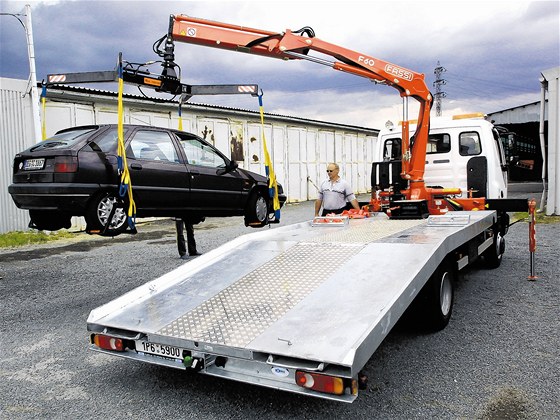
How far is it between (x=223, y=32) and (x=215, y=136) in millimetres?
11365

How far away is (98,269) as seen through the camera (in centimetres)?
785

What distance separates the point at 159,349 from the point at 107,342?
19.2 inches

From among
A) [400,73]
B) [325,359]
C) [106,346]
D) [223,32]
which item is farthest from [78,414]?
[400,73]

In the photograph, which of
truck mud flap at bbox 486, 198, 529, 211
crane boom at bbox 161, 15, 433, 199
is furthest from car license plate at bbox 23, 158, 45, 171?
truck mud flap at bbox 486, 198, 529, 211

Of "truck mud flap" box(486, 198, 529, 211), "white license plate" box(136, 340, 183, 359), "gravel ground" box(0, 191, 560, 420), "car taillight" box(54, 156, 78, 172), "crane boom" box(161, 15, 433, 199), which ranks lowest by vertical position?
"gravel ground" box(0, 191, 560, 420)

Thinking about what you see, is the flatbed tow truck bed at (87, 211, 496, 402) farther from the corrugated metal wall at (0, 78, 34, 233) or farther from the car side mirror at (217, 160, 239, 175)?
the corrugated metal wall at (0, 78, 34, 233)

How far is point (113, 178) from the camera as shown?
5434mm

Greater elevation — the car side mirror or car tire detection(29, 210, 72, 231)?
the car side mirror

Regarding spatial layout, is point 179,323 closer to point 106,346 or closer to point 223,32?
point 106,346

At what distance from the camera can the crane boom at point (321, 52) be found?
19.1 feet

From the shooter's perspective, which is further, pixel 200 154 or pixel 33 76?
pixel 33 76

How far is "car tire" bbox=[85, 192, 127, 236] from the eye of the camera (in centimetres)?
521

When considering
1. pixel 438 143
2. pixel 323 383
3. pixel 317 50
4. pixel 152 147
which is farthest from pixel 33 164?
pixel 438 143

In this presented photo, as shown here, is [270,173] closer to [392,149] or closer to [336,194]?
[336,194]
